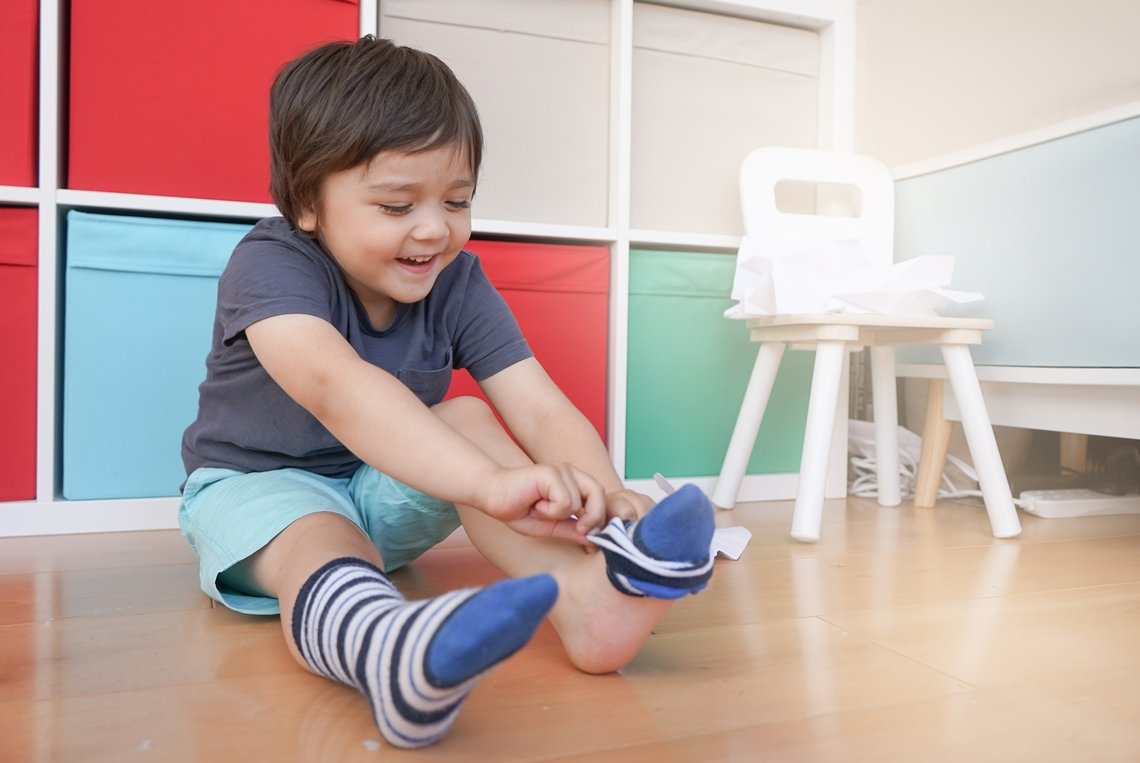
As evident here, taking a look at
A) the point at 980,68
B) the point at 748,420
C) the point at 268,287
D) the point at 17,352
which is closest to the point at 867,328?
the point at 748,420

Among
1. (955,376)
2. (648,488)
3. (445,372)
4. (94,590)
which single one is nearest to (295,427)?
(445,372)

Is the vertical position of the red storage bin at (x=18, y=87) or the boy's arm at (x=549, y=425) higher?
the red storage bin at (x=18, y=87)

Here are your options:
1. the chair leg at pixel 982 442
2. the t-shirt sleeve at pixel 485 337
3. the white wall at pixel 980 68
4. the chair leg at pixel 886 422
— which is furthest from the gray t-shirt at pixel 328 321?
the white wall at pixel 980 68

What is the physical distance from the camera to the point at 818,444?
3.54 ft

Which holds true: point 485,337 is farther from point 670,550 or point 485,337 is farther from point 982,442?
point 982,442

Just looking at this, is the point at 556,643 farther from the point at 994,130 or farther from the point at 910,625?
the point at 994,130

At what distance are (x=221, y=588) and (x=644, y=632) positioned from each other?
39cm

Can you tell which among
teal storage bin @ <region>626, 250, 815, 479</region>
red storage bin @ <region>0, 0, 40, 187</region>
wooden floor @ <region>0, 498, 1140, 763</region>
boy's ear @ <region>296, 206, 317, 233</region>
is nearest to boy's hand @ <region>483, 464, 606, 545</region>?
wooden floor @ <region>0, 498, 1140, 763</region>

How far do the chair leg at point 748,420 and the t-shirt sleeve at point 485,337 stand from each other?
501mm

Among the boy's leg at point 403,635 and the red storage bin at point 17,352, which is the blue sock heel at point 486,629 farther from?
the red storage bin at point 17,352

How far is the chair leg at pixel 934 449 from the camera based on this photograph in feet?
4.45

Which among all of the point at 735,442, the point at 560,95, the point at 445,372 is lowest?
the point at 735,442

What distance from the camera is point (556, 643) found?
2.17ft

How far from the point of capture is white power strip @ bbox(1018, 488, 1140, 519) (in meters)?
1.27
